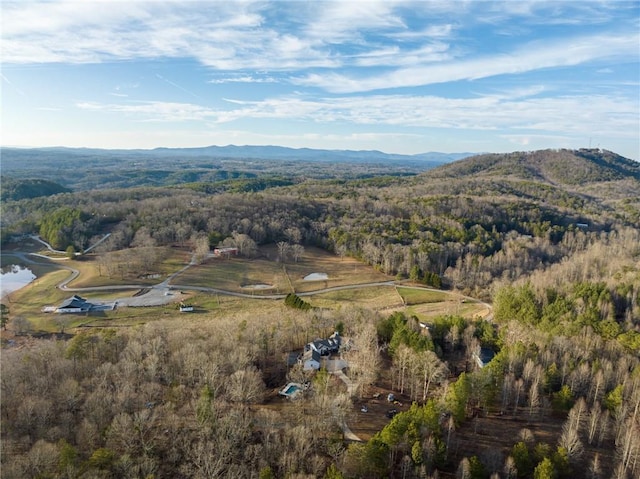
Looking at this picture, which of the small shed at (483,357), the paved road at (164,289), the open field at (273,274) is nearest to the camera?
the small shed at (483,357)

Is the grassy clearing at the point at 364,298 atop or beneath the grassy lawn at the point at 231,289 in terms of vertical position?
beneath

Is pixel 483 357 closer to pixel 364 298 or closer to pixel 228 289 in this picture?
pixel 364 298

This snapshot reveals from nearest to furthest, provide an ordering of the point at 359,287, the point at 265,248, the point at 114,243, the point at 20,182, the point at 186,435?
1. the point at 186,435
2. the point at 359,287
3. the point at 114,243
4. the point at 265,248
5. the point at 20,182

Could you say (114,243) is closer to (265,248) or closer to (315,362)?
(265,248)

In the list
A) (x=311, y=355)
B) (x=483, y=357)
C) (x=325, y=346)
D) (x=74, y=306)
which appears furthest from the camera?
(x=74, y=306)

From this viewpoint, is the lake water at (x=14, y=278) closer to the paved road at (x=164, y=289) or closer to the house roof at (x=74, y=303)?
the paved road at (x=164, y=289)

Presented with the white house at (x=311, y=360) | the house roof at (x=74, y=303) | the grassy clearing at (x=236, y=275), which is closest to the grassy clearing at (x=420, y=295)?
the grassy clearing at (x=236, y=275)

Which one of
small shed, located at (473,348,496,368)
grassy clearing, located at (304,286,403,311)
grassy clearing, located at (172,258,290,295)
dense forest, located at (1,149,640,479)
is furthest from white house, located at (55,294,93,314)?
small shed, located at (473,348,496,368)

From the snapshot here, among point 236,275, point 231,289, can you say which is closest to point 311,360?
point 231,289

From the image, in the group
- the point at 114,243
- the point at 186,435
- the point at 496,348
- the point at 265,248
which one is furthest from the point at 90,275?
the point at 496,348
